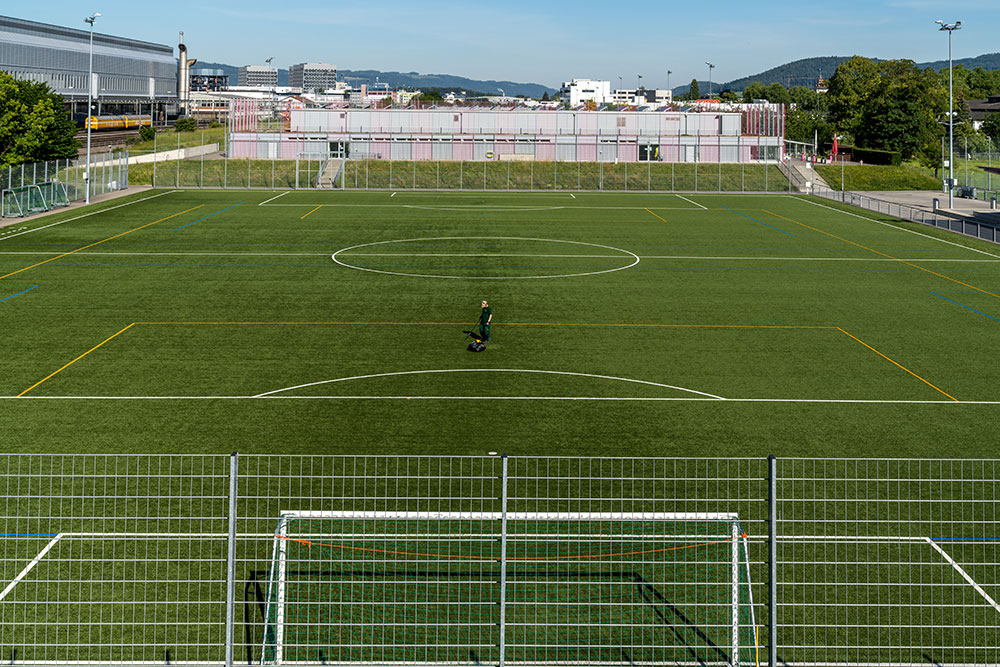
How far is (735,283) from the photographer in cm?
4478

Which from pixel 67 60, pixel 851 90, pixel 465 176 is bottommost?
pixel 465 176

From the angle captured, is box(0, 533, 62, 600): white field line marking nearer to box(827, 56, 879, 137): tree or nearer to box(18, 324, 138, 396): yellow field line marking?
box(18, 324, 138, 396): yellow field line marking

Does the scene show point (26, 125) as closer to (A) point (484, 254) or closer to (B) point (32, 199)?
(B) point (32, 199)

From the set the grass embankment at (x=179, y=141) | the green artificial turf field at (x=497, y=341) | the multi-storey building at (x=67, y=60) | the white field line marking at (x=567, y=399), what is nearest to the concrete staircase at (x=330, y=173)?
the grass embankment at (x=179, y=141)

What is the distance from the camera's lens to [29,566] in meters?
14.8

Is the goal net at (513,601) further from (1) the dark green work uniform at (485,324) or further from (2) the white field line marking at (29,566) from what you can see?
(1) the dark green work uniform at (485,324)

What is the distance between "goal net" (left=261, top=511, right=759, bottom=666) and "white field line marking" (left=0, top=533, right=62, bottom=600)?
358 cm

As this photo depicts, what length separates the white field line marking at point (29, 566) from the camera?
14141 mm

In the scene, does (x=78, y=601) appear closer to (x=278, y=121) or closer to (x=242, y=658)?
(x=242, y=658)

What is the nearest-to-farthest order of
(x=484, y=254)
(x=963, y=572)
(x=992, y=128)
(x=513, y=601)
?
(x=513, y=601) < (x=963, y=572) < (x=484, y=254) < (x=992, y=128)

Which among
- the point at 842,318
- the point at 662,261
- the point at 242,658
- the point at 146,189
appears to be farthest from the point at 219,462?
the point at 146,189

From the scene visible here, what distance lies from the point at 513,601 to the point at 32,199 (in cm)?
6254

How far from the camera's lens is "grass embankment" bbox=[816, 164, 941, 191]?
111 m

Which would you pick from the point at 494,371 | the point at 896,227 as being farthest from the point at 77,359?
the point at 896,227
